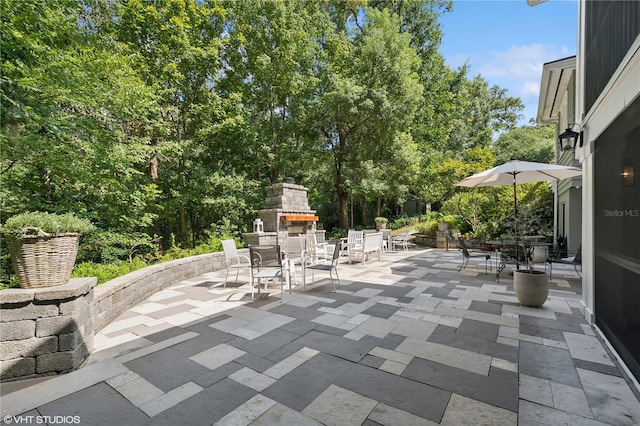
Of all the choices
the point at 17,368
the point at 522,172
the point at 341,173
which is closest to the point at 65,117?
the point at 17,368

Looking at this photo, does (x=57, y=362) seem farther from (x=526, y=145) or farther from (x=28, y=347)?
(x=526, y=145)

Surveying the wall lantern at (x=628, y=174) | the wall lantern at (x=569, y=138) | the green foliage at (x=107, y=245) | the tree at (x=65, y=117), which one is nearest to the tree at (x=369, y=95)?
the tree at (x=65, y=117)

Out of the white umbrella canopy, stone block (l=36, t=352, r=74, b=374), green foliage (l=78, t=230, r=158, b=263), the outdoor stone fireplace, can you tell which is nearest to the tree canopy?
green foliage (l=78, t=230, r=158, b=263)

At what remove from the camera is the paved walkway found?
1.79m

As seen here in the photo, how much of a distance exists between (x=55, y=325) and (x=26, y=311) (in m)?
0.22

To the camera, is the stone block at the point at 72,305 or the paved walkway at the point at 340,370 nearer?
the paved walkway at the point at 340,370

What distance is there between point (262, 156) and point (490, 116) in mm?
20572

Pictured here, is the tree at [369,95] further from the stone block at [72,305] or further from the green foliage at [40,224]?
the stone block at [72,305]

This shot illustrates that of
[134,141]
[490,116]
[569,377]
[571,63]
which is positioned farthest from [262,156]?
[490,116]

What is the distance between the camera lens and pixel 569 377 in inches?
85.7

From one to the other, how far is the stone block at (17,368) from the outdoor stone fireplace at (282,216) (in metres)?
5.39

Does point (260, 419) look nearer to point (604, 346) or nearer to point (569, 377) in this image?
point (569, 377)

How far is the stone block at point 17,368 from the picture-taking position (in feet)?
7.11

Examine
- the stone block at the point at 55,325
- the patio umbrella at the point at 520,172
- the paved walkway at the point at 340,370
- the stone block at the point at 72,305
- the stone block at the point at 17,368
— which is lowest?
the paved walkway at the point at 340,370
